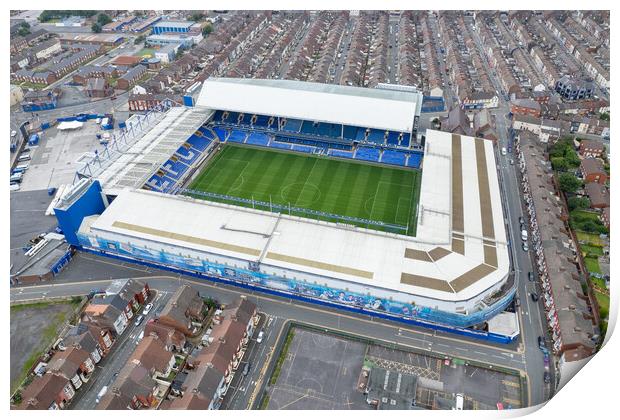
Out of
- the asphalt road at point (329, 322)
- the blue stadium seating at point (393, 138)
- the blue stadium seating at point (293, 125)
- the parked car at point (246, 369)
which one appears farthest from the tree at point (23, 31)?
the parked car at point (246, 369)

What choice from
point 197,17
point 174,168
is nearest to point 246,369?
point 174,168

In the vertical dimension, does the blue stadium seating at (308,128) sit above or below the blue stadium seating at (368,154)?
above

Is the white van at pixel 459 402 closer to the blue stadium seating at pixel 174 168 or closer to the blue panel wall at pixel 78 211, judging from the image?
the blue panel wall at pixel 78 211

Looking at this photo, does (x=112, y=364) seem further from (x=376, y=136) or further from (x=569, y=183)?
(x=569, y=183)

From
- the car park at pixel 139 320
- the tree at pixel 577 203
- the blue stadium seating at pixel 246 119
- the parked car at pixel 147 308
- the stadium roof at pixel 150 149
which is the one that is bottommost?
the car park at pixel 139 320

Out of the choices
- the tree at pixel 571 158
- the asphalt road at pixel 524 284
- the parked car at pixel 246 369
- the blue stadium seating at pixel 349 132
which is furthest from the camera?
the blue stadium seating at pixel 349 132

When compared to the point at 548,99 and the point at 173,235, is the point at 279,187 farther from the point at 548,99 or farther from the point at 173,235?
the point at 548,99

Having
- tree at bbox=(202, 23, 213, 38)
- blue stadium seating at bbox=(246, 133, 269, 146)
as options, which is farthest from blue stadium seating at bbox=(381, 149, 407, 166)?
tree at bbox=(202, 23, 213, 38)
